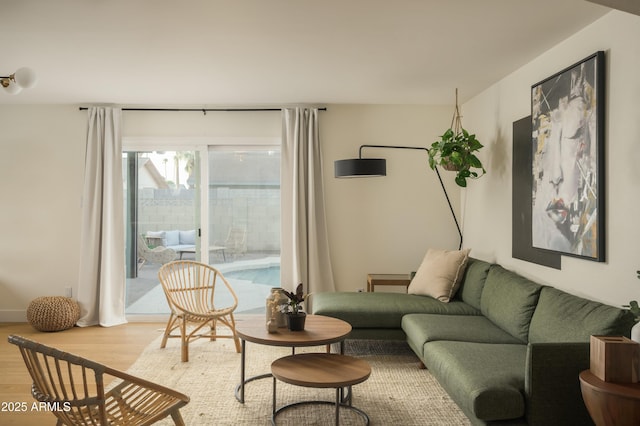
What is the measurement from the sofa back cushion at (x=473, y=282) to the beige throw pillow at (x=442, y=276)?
0.21ft

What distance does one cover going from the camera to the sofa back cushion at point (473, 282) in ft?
14.8

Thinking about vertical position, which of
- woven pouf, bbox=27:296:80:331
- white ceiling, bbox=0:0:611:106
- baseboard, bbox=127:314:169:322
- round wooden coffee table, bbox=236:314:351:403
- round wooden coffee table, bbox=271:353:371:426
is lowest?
baseboard, bbox=127:314:169:322

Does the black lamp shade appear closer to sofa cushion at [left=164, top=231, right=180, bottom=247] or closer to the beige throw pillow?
the beige throw pillow

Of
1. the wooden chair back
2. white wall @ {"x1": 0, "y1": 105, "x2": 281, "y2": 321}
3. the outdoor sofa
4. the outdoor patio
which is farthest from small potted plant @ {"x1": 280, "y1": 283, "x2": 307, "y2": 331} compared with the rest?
white wall @ {"x1": 0, "y1": 105, "x2": 281, "y2": 321}

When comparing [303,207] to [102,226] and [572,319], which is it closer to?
[102,226]

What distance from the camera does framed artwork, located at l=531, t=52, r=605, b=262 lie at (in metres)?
3.20

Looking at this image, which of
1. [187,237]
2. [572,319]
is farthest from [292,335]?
[187,237]

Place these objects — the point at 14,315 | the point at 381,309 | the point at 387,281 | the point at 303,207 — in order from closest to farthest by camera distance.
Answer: the point at 381,309
the point at 387,281
the point at 303,207
the point at 14,315

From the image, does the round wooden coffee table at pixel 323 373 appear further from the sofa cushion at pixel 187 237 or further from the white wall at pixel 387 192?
the sofa cushion at pixel 187 237

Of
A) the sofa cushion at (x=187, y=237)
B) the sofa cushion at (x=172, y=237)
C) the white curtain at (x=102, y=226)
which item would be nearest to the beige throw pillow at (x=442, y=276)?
the sofa cushion at (x=187, y=237)

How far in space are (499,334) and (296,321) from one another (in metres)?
1.48

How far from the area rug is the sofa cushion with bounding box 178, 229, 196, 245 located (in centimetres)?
141

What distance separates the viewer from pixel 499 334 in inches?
147

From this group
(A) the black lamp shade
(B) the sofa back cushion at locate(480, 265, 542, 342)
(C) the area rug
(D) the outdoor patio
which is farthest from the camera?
(D) the outdoor patio
